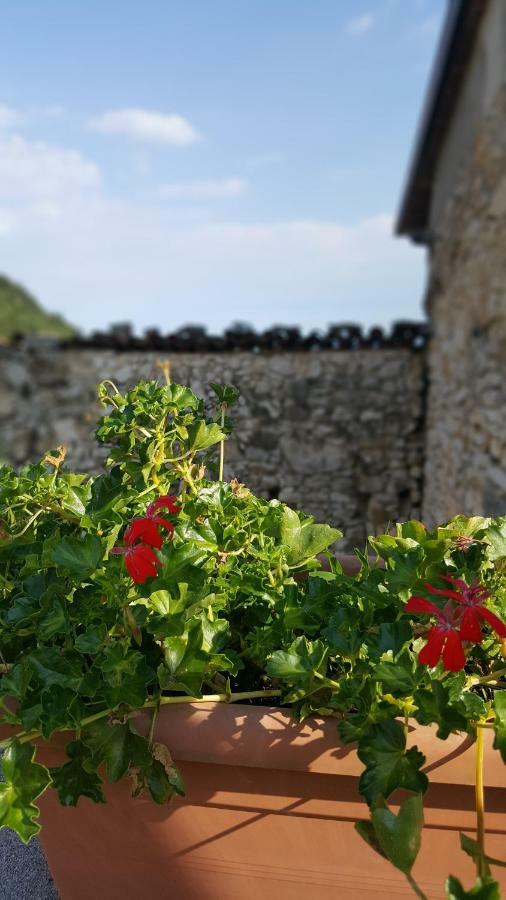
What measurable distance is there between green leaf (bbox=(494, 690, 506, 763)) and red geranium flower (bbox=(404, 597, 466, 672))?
6 centimetres

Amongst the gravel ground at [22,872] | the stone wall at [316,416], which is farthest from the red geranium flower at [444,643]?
the stone wall at [316,416]

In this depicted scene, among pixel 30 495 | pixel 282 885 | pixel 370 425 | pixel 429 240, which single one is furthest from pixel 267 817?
pixel 429 240

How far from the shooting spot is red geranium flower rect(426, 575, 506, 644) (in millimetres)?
914

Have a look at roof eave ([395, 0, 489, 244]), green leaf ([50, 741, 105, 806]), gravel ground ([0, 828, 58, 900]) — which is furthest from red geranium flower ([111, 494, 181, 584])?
roof eave ([395, 0, 489, 244])

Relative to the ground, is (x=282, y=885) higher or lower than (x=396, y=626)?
lower

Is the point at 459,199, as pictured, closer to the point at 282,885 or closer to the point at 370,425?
the point at 370,425

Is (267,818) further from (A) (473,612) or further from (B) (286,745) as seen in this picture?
(A) (473,612)

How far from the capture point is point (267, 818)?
1029mm

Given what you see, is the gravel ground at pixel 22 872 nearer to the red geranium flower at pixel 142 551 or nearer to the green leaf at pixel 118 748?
the green leaf at pixel 118 748

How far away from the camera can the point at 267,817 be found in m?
1.03

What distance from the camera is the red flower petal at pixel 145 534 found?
1.00 m

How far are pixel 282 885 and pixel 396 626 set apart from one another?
0.44 meters

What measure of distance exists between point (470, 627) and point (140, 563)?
16.9 inches

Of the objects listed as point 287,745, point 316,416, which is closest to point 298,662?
point 287,745
